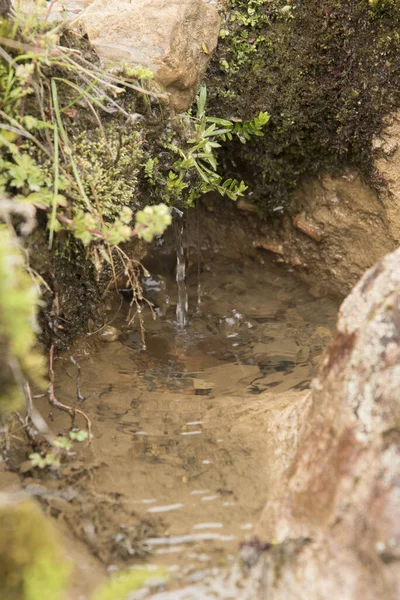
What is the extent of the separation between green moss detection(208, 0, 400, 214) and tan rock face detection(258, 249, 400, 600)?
1.94m

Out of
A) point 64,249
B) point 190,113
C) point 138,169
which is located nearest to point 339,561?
point 64,249

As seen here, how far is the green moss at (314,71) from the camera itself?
12.0ft

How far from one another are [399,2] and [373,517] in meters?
3.09

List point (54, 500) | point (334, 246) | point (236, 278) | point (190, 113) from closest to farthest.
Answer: point (54, 500)
point (190, 113)
point (334, 246)
point (236, 278)

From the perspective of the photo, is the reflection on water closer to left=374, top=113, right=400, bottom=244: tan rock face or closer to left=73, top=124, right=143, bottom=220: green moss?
left=374, top=113, right=400, bottom=244: tan rock face

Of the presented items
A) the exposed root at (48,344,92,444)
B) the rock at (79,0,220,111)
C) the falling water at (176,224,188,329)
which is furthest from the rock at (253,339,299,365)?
the rock at (79,0,220,111)

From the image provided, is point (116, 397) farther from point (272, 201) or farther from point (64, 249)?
point (272, 201)

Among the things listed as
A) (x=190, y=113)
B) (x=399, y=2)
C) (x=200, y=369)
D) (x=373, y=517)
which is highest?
(x=399, y=2)

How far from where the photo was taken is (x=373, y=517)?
1.81 meters

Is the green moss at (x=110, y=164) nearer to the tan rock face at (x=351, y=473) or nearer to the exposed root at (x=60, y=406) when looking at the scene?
the exposed root at (x=60, y=406)

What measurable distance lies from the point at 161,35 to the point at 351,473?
9.15 feet

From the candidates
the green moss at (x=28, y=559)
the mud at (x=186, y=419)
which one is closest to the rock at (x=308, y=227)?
the mud at (x=186, y=419)

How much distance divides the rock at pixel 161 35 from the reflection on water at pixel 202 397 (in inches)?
63.5

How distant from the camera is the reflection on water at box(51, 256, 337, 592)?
92.4 inches
